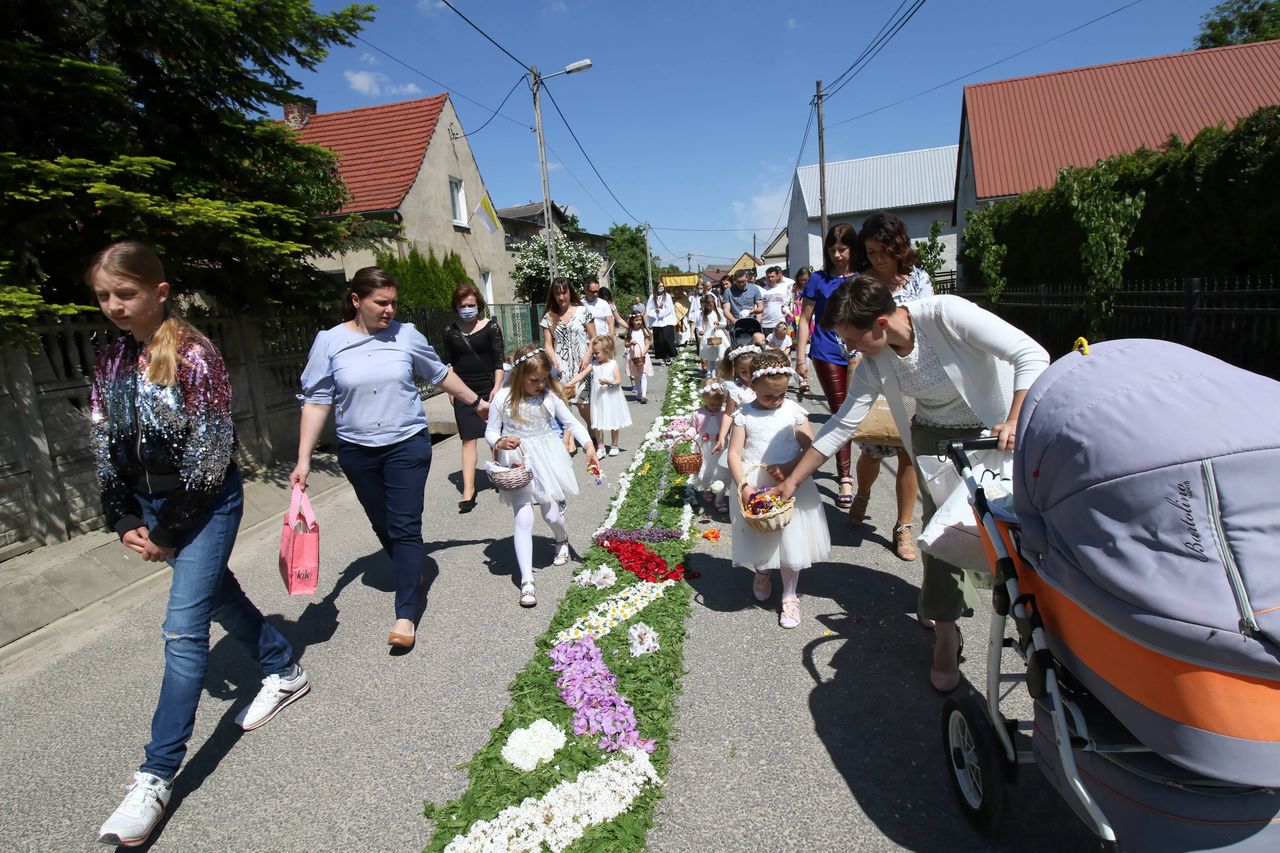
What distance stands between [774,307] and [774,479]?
8.01m

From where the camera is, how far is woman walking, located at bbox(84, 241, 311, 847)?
2.78 m

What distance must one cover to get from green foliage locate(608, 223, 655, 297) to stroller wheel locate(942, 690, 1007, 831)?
210ft

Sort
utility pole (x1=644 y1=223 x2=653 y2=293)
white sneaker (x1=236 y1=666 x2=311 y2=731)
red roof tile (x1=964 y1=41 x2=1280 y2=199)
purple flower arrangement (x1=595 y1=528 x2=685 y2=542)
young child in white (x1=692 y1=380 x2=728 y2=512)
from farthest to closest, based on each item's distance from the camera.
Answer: utility pole (x1=644 y1=223 x2=653 y2=293) → red roof tile (x1=964 y1=41 x2=1280 y2=199) → young child in white (x1=692 y1=380 x2=728 y2=512) → purple flower arrangement (x1=595 y1=528 x2=685 y2=542) → white sneaker (x1=236 y1=666 x2=311 y2=731)

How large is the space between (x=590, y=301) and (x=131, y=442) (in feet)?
24.3

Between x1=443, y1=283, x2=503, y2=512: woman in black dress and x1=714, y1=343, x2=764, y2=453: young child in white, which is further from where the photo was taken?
x1=443, y1=283, x2=503, y2=512: woman in black dress

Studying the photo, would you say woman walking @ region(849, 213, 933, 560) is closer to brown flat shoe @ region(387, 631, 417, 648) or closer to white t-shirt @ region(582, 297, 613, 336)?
brown flat shoe @ region(387, 631, 417, 648)

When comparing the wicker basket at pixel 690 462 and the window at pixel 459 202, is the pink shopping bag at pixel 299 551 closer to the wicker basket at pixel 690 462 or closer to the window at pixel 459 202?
the wicker basket at pixel 690 462

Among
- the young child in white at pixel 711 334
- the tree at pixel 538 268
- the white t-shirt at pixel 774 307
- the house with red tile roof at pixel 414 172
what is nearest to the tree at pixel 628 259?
the tree at pixel 538 268

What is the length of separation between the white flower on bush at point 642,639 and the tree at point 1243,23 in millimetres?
54611

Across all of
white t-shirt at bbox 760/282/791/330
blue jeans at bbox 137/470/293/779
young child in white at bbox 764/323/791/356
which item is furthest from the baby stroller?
white t-shirt at bbox 760/282/791/330

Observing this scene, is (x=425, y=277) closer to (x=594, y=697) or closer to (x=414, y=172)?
(x=414, y=172)

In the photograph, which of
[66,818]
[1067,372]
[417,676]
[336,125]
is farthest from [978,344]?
[336,125]

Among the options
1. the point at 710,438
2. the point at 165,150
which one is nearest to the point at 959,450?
the point at 710,438

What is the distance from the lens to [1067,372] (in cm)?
203
